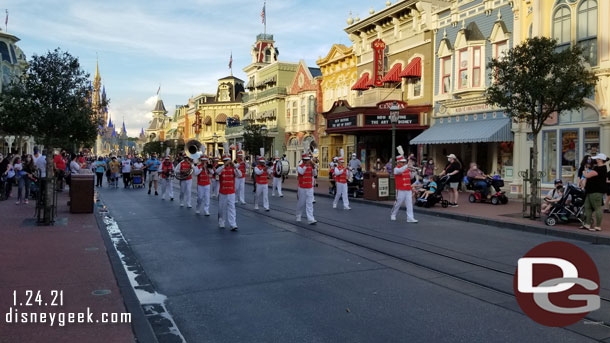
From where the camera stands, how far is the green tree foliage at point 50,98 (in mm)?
12094

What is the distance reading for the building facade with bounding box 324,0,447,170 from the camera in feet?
86.6

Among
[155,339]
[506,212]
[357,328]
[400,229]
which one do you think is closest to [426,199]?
[506,212]

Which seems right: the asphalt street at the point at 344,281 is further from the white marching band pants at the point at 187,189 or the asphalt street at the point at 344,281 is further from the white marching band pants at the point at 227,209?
the white marching band pants at the point at 187,189

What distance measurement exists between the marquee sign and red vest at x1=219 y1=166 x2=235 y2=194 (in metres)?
18.8

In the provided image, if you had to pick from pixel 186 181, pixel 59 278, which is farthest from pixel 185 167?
pixel 59 278

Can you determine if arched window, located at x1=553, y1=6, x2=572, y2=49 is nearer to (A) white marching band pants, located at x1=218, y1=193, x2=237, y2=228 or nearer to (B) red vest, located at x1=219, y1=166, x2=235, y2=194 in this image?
(B) red vest, located at x1=219, y1=166, x2=235, y2=194

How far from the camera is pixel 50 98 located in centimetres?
1223

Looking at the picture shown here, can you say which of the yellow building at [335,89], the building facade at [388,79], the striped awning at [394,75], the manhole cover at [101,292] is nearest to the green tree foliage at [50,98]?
the manhole cover at [101,292]

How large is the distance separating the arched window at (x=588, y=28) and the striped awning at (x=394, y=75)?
11205mm

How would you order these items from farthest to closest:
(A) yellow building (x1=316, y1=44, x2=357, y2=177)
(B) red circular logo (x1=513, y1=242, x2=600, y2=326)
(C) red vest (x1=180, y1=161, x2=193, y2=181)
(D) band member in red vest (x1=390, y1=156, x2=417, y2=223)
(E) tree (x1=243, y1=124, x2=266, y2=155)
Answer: (E) tree (x1=243, y1=124, x2=266, y2=155)
(A) yellow building (x1=316, y1=44, x2=357, y2=177)
(C) red vest (x1=180, y1=161, x2=193, y2=181)
(D) band member in red vest (x1=390, y1=156, x2=417, y2=223)
(B) red circular logo (x1=513, y1=242, x2=600, y2=326)

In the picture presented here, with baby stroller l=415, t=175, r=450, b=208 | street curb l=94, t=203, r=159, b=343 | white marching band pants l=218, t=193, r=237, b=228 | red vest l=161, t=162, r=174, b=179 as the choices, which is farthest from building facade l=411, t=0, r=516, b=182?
street curb l=94, t=203, r=159, b=343

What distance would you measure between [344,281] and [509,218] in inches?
333

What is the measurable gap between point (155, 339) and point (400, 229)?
826 centimetres

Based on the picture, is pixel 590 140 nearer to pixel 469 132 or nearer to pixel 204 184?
pixel 469 132
